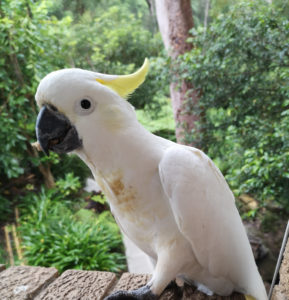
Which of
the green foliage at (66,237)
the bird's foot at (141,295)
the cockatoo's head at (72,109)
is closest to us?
the cockatoo's head at (72,109)

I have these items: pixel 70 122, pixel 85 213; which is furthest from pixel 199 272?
pixel 85 213

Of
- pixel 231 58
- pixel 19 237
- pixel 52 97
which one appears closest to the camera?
pixel 52 97

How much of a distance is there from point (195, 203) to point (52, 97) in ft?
1.59

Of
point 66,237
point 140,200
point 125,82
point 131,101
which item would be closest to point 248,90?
point 131,101

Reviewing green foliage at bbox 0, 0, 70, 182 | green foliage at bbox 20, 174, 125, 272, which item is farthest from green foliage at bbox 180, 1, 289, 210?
green foliage at bbox 0, 0, 70, 182

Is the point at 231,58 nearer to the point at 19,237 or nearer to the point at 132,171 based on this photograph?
the point at 132,171

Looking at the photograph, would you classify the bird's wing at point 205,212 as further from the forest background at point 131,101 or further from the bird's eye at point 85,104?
the forest background at point 131,101

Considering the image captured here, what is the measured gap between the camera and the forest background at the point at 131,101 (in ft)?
5.23

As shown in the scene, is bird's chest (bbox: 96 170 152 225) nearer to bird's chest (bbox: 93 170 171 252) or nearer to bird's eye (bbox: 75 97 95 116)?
bird's chest (bbox: 93 170 171 252)

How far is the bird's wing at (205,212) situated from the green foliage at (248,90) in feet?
2.04

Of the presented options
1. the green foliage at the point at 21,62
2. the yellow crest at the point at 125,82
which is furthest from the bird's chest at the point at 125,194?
the green foliage at the point at 21,62

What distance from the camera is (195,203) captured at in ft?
2.53

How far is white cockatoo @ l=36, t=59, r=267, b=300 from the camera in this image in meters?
0.72

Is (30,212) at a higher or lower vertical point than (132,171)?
lower
